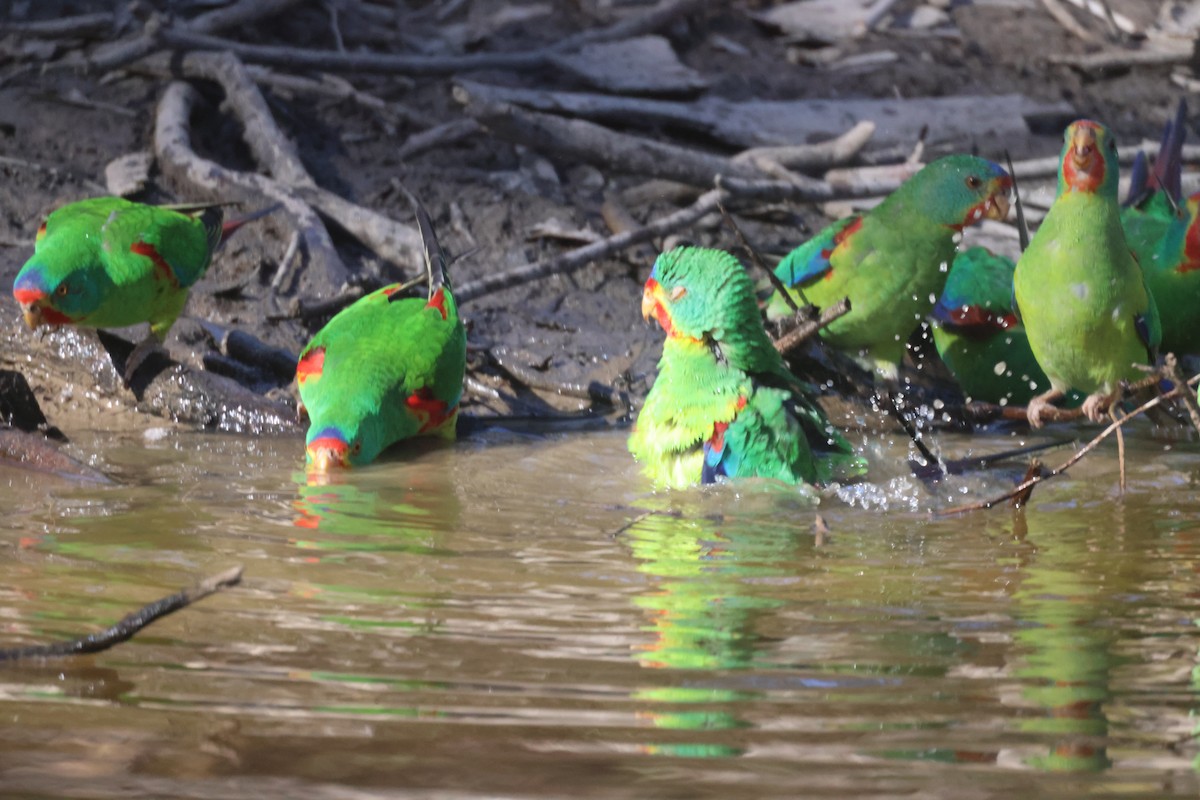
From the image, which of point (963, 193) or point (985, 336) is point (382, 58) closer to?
point (963, 193)

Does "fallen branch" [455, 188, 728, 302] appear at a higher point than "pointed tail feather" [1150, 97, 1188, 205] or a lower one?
lower

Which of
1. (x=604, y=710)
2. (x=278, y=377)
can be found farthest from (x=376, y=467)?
(x=604, y=710)

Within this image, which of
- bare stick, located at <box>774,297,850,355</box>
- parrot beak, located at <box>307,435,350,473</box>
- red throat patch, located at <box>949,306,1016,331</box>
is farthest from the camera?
red throat patch, located at <box>949,306,1016,331</box>

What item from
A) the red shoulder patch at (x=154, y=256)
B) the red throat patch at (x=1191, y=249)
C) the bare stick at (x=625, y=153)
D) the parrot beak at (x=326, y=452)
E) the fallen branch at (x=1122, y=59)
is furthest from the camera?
the fallen branch at (x=1122, y=59)

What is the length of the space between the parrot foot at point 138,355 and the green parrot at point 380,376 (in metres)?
0.65

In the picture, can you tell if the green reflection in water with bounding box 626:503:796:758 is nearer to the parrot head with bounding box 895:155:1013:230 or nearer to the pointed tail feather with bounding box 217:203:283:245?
the parrot head with bounding box 895:155:1013:230

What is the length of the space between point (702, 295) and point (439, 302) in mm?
1270

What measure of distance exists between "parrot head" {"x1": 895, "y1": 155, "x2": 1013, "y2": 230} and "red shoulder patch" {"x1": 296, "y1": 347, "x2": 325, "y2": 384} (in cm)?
239

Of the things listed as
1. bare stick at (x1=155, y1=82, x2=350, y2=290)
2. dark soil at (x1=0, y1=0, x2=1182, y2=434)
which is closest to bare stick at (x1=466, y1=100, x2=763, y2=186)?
dark soil at (x1=0, y1=0, x2=1182, y2=434)

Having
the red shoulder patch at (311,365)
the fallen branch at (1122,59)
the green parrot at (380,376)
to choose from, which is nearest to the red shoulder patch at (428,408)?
the green parrot at (380,376)

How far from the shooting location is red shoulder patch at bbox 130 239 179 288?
530 centimetres

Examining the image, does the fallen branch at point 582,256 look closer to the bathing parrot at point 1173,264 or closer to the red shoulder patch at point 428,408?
the red shoulder patch at point 428,408

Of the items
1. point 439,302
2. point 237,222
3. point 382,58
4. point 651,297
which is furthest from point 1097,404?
point 382,58

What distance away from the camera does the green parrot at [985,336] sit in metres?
5.73
